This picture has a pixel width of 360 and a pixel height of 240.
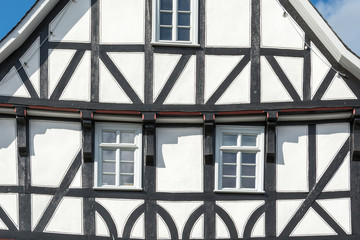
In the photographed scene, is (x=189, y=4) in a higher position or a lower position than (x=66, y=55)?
higher

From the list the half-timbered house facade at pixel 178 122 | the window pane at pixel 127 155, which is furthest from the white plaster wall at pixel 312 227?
the window pane at pixel 127 155

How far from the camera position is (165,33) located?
51.8 feet

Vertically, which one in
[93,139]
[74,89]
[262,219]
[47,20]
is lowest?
[262,219]

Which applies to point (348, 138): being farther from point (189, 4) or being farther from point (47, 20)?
point (47, 20)

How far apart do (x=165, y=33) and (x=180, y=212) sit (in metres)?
3.60

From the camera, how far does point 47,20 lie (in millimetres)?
15656

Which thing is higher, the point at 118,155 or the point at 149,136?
the point at 149,136

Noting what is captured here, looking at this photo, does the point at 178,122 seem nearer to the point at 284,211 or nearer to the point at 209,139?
the point at 209,139

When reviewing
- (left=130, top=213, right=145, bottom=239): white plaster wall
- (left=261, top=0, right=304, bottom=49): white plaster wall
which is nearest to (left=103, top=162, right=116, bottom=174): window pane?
(left=130, top=213, right=145, bottom=239): white plaster wall

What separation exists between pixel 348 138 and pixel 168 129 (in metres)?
3.52

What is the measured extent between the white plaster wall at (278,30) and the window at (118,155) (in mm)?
3149

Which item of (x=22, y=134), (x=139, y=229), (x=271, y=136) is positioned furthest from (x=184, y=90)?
(x=22, y=134)

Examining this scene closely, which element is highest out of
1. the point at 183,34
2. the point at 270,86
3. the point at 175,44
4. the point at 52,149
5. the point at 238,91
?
the point at 183,34

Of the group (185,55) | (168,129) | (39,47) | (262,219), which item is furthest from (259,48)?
(39,47)
